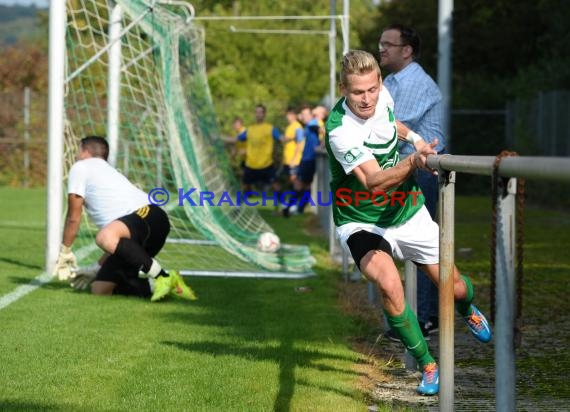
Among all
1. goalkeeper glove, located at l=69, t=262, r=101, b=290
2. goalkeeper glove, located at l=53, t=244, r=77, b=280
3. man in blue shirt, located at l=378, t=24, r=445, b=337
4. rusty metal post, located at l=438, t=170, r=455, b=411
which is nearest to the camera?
rusty metal post, located at l=438, t=170, r=455, b=411

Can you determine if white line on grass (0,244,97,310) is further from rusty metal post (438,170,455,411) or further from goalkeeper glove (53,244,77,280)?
rusty metal post (438,170,455,411)

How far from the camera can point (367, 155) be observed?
5.84m

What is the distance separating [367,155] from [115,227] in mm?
4414

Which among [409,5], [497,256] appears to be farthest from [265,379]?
[409,5]

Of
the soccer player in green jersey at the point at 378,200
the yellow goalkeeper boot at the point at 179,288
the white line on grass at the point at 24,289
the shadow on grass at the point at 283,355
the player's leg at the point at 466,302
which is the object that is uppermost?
the soccer player in green jersey at the point at 378,200

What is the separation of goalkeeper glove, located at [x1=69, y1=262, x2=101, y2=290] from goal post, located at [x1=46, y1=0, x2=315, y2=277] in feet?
3.17

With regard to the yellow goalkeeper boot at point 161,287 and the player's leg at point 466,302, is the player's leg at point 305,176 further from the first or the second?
the player's leg at point 466,302

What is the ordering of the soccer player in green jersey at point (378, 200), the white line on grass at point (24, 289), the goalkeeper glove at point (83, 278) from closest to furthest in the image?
the soccer player in green jersey at point (378, 200), the white line on grass at point (24, 289), the goalkeeper glove at point (83, 278)

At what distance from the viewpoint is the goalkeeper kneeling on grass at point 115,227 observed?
9.70m

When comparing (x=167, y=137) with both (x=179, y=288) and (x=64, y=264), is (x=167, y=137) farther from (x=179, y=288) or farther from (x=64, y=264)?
Result: (x=179, y=288)

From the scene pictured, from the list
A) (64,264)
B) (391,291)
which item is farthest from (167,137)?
(391,291)

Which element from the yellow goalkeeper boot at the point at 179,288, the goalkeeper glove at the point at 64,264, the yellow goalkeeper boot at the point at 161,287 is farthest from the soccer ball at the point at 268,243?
the yellow goalkeeper boot at the point at 161,287

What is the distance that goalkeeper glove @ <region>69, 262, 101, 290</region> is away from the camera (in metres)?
10.2

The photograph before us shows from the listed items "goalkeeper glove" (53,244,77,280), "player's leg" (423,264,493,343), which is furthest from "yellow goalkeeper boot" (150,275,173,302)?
"player's leg" (423,264,493,343)
